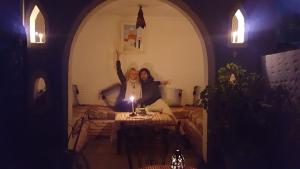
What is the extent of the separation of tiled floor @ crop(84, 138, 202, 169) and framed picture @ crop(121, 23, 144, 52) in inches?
89.4

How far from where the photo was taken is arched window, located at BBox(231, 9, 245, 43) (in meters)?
4.06

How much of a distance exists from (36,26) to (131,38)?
4.19 m

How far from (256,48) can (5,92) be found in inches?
105

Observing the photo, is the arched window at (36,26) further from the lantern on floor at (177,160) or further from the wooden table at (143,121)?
the lantern on floor at (177,160)

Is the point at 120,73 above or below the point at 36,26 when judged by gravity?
below

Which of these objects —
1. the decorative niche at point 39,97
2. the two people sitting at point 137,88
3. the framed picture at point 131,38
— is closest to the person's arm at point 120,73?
the two people sitting at point 137,88

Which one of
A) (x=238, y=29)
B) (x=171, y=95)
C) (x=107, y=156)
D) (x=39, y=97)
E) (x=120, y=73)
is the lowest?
(x=107, y=156)

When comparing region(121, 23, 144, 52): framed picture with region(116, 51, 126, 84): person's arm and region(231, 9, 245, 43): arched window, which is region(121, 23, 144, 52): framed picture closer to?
region(116, 51, 126, 84): person's arm

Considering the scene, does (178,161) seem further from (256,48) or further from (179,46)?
(179,46)

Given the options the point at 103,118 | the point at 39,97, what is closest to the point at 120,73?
the point at 103,118

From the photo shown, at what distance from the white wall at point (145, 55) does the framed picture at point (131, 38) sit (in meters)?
0.12

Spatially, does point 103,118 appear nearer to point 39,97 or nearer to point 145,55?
point 145,55

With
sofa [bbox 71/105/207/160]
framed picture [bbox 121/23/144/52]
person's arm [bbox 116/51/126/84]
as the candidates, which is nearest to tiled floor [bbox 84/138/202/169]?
sofa [bbox 71/105/207/160]

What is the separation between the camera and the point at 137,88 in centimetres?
784
